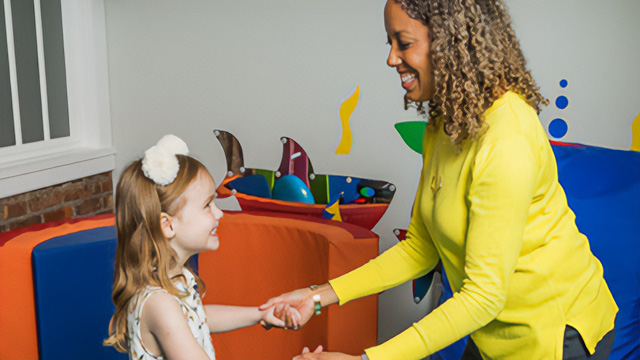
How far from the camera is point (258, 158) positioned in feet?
9.15

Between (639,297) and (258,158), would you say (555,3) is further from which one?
(258,158)

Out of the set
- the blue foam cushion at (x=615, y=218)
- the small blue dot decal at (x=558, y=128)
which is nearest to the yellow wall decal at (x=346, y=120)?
the small blue dot decal at (x=558, y=128)

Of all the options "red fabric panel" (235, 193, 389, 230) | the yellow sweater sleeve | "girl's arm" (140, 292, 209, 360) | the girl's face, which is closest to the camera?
the yellow sweater sleeve

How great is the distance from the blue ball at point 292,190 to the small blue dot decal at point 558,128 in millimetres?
965

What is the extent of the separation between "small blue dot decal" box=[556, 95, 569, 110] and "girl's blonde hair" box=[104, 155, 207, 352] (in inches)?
57.1

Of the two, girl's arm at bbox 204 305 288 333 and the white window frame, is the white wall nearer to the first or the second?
the white window frame

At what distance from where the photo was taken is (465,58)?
3.91ft

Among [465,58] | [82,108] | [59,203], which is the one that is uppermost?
[465,58]

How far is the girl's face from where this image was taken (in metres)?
1.45

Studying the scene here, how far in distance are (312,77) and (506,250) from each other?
1.62 metres

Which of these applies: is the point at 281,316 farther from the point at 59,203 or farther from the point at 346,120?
the point at 59,203

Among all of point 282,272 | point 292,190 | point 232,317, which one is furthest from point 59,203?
point 232,317

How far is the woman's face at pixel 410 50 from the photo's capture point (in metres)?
1.23

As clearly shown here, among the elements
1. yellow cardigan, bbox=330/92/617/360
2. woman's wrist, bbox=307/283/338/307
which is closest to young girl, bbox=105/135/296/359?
woman's wrist, bbox=307/283/338/307
